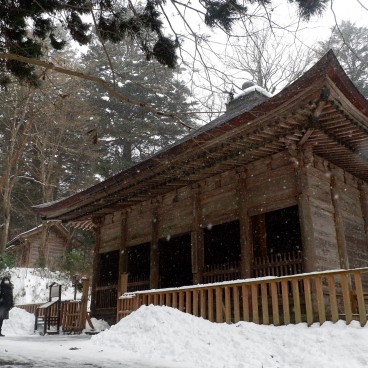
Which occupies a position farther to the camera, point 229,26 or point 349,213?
point 349,213

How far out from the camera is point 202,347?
19.4 ft

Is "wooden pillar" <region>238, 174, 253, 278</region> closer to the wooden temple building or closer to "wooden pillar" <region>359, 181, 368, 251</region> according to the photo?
the wooden temple building

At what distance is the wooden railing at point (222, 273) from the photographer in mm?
9852

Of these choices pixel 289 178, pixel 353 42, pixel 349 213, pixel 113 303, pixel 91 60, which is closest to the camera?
pixel 289 178

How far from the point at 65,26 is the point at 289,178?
19.0 ft

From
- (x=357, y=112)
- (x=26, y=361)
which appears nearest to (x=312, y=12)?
(x=357, y=112)

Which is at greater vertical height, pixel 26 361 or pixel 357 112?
pixel 357 112

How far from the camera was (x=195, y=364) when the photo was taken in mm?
5492

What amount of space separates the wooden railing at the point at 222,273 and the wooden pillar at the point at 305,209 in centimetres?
201

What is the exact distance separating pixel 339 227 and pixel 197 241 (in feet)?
12.3

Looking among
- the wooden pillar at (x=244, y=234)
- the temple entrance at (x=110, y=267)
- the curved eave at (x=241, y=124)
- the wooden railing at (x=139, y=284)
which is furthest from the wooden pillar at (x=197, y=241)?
the temple entrance at (x=110, y=267)

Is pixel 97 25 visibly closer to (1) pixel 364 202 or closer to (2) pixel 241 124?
(2) pixel 241 124

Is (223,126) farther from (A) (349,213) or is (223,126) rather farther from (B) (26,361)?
(B) (26,361)

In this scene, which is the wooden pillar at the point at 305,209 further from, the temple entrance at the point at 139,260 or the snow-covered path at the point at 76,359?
the temple entrance at the point at 139,260
